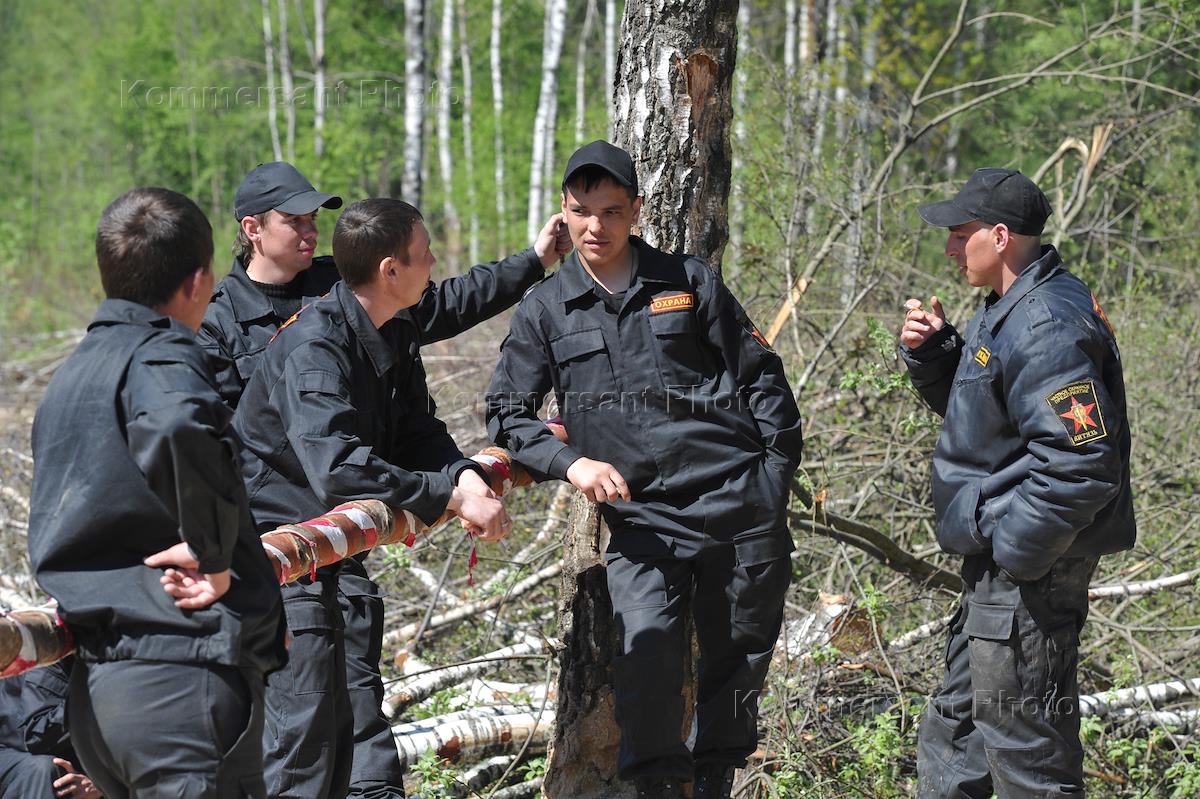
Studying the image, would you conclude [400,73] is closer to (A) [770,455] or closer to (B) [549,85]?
(B) [549,85]

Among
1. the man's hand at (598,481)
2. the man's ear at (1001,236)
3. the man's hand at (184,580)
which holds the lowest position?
the man's hand at (598,481)

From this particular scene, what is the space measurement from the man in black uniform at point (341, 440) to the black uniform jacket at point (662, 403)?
0.32m

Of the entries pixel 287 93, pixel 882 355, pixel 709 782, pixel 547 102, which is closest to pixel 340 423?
pixel 709 782

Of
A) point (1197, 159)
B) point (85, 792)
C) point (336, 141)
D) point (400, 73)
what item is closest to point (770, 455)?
point (85, 792)

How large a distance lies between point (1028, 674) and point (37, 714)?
307 cm

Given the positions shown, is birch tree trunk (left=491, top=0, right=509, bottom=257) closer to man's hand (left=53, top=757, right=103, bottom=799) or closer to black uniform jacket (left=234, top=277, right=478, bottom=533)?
black uniform jacket (left=234, top=277, right=478, bottom=533)

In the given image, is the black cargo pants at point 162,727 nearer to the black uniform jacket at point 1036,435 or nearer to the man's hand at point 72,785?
the man's hand at point 72,785

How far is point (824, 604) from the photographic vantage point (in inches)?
229

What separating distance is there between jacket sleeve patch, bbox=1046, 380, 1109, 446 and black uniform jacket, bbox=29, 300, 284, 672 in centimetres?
236

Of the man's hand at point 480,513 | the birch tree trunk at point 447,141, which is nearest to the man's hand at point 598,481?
the man's hand at point 480,513

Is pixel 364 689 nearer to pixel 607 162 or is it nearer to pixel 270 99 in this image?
pixel 607 162

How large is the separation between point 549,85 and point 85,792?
57.1 feet

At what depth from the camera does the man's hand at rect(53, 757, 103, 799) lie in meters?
3.54

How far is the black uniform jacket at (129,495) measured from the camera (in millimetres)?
2436
